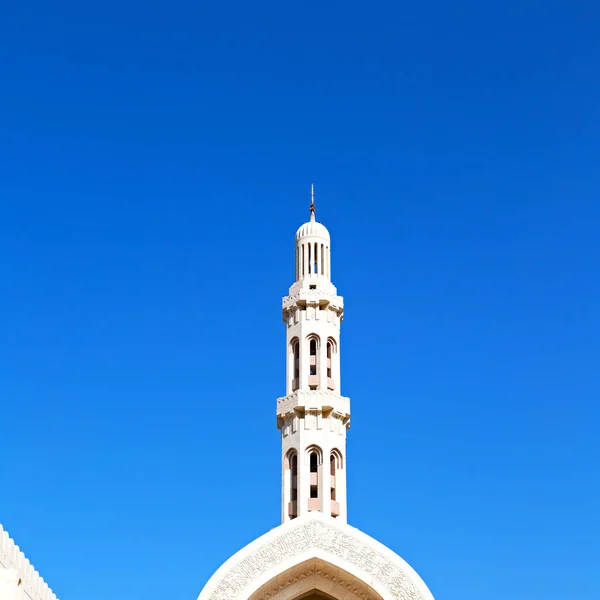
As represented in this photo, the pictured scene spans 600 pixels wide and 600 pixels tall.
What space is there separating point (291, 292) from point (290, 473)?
7419mm

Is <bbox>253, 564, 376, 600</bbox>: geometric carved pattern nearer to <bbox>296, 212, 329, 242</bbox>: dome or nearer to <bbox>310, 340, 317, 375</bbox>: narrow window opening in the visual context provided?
<bbox>310, 340, 317, 375</bbox>: narrow window opening

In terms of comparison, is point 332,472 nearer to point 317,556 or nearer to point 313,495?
point 313,495

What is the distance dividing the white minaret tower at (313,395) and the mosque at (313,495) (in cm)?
4

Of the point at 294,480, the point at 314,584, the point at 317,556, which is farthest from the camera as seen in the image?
the point at 294,480

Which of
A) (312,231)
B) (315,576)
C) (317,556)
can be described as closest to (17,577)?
(317,556)

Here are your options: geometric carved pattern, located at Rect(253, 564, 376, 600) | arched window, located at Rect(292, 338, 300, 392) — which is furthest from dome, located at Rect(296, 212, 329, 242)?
geometric carved pattern, located at Rect(253, 564, 376, 600)

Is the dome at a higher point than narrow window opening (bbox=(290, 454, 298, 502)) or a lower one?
higher

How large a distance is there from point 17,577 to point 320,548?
15442 millimetres

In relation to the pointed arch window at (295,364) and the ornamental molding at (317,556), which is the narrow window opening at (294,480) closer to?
the pointed arch window at (295,364)

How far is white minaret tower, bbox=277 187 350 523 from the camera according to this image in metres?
39.0

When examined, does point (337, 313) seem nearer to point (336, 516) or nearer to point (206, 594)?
point (336, 516)

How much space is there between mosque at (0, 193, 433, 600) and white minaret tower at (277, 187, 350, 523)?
0.04 m

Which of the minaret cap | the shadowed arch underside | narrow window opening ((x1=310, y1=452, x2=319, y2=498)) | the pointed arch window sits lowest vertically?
the shadowed arch underside

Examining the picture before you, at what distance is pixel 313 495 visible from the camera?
39000 millimetres
